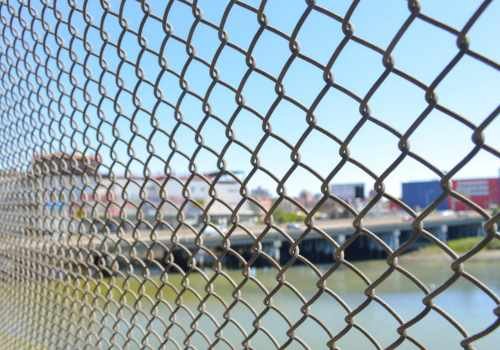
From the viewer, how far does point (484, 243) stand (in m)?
0.53

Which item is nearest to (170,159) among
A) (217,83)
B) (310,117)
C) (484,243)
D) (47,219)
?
(217,83)

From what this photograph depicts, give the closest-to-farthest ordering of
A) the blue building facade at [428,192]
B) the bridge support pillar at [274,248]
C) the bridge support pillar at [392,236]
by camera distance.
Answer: the blue building facade at [428,192] → the bridge support pillar at [274,248] → the bridge support pillar at [392,236]

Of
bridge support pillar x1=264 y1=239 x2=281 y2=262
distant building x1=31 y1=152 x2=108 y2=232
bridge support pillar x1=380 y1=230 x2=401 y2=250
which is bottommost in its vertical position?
bridge support pillar x1=264 y1=239 x2=281 y2=262

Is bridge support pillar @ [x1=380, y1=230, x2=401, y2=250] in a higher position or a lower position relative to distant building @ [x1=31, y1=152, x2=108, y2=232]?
higher

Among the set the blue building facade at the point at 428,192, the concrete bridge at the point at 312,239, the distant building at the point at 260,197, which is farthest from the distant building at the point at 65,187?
the blue building facade at the point at 428,192

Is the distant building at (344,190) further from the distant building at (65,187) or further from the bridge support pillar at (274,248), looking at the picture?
the bridge support pillar at (274,248)

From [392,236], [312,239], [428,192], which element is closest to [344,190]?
[428,192]

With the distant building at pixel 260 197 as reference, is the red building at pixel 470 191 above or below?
above

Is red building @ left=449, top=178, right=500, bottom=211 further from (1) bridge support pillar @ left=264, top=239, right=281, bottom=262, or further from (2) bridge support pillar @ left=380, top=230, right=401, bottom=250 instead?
(2) bridge support pillar @ left=380, top=230, right=401, bottom=250

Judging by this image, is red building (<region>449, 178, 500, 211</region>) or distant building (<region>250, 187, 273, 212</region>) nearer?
red building (<region>449, 178, 500, 211</region>)

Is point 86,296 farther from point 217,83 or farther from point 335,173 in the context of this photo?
point 335,173

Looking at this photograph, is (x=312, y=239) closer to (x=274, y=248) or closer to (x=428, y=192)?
(x=274, y=248)

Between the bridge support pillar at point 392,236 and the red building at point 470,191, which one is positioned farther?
the bridge support pillar at point 392,236

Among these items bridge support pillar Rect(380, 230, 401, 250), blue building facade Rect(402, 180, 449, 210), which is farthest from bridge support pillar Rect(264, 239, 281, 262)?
bridge support pillar Rect(380, 230, 401, 250)
